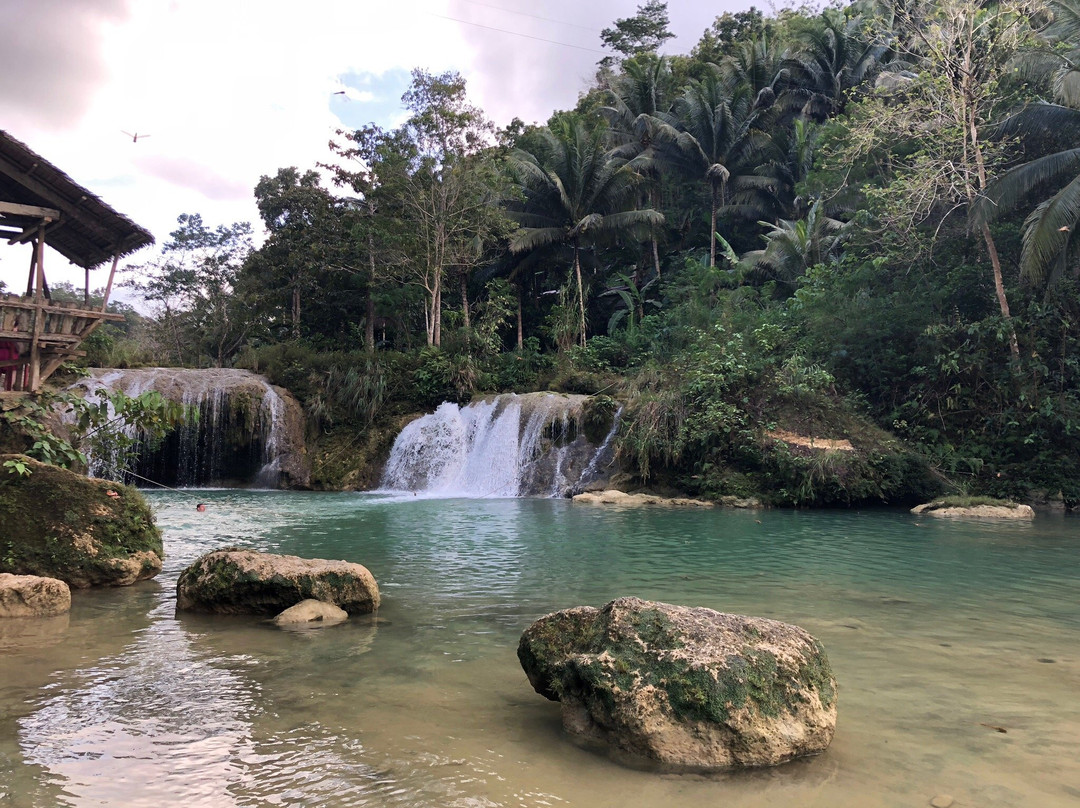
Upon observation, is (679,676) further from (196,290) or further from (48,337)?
(196,290)

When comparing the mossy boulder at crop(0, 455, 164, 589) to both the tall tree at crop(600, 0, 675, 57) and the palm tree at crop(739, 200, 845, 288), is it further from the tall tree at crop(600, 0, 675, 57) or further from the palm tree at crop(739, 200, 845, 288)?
the tall tree at crop(600, 0, 675, 57)

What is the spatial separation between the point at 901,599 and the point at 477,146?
22.6 metres

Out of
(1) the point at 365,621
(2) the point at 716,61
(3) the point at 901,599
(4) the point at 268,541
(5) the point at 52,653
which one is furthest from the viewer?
(2) the point at 716,61

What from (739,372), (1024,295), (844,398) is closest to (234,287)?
(739,372)

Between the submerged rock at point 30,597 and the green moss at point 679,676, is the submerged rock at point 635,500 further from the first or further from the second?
the green moss at point 679,676

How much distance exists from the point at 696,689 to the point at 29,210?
A: 1023 centimetres

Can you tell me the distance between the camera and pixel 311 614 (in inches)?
232

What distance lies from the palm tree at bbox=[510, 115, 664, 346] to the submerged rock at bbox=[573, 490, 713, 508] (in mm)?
10544

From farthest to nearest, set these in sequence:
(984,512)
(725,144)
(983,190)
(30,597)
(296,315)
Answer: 1. (725,144)
2. (296,315)
3. (983,190)
4. (984,512)
5. (30,597)

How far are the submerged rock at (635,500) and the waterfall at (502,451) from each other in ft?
4.32

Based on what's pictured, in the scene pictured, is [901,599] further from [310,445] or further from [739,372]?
[310,445]

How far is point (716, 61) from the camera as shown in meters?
37.7

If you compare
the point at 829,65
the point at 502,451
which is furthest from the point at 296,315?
the point at 829,65

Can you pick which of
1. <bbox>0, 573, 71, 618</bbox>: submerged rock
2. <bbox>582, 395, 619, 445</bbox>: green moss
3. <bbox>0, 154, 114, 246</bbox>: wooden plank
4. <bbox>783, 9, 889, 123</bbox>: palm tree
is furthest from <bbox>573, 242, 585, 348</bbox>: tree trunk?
<bbox>0, 573, 71, 618</bbox>: submerged rock
